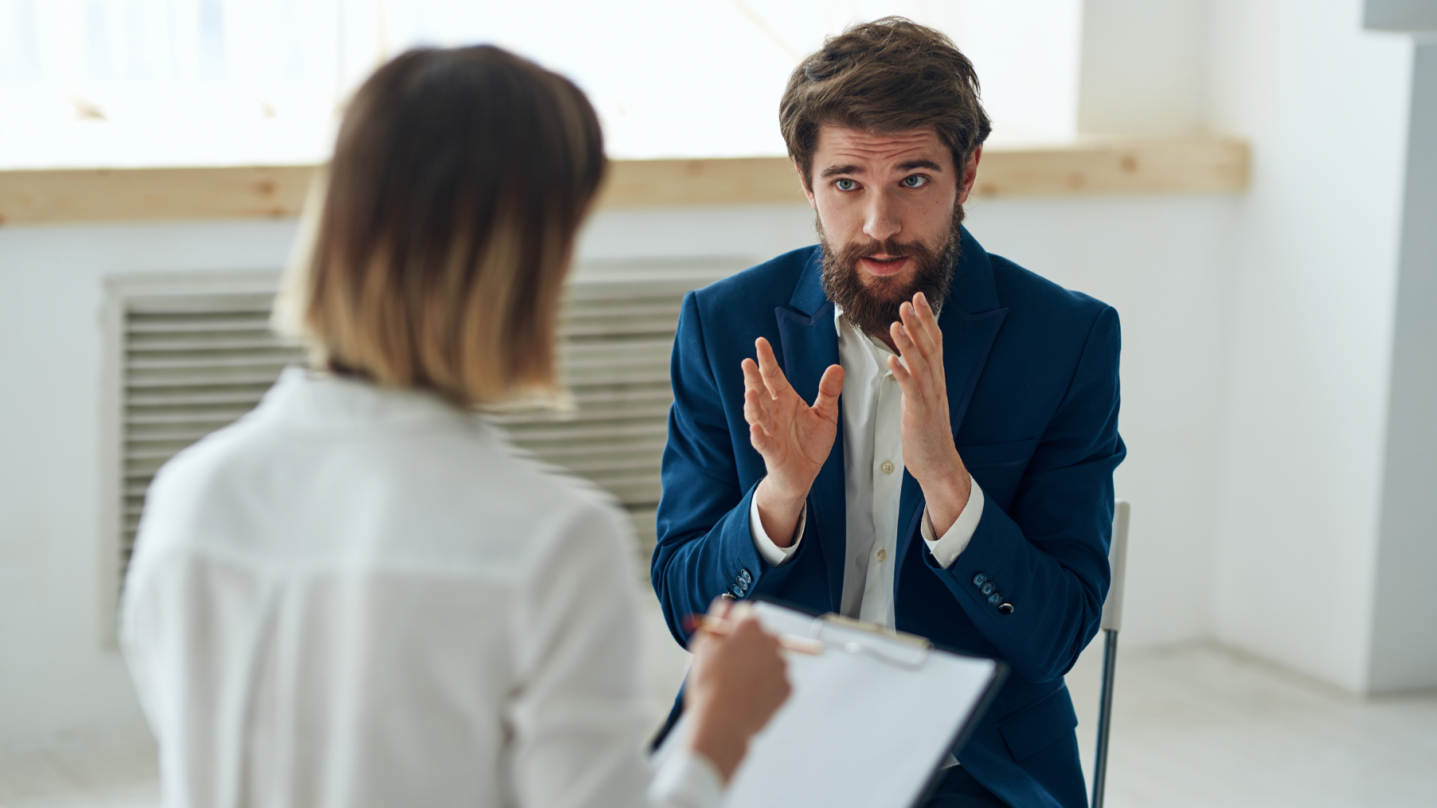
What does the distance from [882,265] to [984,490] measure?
288mm

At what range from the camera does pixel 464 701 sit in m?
0.77

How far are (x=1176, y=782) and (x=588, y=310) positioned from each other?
156 cm

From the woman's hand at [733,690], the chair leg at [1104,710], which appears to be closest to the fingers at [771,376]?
the woman's hand at [733,690]

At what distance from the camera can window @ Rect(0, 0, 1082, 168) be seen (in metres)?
2.95

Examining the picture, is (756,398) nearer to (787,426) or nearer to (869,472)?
(787,426)

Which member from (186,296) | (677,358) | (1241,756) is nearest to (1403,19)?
(1241,756)

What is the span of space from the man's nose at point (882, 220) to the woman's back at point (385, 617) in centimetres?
81

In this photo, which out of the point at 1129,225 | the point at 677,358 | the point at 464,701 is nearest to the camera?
the point at 464,701

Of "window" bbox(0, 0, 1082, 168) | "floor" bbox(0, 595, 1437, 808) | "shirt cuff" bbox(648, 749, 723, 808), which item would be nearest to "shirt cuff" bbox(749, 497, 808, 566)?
"shirt cuff" bbox(648, 749, 723, 808)

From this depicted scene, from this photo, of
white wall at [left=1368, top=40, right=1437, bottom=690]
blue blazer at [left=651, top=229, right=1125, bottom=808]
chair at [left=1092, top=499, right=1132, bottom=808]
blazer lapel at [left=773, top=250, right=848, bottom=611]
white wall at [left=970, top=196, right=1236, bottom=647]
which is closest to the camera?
blue blazer at [left=651, top=229, right=1125, bottom=808]

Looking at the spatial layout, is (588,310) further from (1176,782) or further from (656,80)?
(1176,782)

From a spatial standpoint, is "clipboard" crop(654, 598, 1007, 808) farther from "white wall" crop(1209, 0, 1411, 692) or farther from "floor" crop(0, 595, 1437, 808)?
"white wall" crop(1209, 0, 1411, 692)

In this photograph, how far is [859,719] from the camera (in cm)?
110

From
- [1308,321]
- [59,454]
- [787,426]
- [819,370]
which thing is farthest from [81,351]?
[1308,321]
